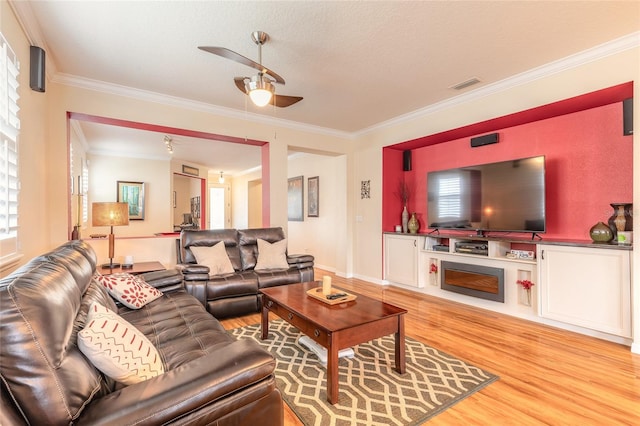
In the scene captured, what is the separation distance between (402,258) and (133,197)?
231 inches

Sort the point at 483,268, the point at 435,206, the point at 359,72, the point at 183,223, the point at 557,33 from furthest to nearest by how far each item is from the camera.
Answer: the point at 183,223, the point at 435,206, the point at 483,268, the point at 359,72, the point at 557,33

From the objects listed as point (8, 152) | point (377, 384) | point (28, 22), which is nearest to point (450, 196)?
point (377, 384)

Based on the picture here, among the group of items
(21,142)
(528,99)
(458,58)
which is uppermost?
(458,58)

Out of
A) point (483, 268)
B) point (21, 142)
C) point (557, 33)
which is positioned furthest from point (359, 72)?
point (21, 142)

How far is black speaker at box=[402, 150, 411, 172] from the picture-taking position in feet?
17.0

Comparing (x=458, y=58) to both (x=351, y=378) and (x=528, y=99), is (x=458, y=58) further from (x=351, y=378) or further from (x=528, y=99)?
(x=351, y=378)

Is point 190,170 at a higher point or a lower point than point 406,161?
higher

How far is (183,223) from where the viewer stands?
8570mm

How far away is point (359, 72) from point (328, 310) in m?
2.42

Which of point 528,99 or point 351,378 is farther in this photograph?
point 528,99

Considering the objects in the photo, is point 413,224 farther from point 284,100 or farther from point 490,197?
point 284,100

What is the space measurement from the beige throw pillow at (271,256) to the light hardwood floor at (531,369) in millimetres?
684

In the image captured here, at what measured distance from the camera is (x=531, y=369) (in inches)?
91.7

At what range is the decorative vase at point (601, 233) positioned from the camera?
114 inches
